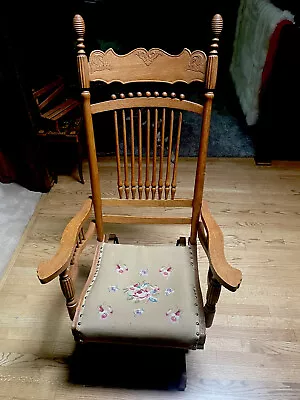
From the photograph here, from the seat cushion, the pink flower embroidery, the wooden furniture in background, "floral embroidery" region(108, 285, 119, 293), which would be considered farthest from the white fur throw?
"floral embroidery" region(108, 285, 119, 293)

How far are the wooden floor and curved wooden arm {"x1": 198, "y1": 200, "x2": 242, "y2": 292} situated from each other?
1.86ft

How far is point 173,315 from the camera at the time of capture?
1.10 meters

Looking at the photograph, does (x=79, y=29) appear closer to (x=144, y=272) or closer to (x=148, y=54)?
(x=148, y=54)

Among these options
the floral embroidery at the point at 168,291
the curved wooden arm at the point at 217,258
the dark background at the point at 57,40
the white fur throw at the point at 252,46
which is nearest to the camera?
the curved wooden arm at the point at 217,258

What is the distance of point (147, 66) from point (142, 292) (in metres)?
0.78

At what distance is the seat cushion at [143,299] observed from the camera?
42.3 inches

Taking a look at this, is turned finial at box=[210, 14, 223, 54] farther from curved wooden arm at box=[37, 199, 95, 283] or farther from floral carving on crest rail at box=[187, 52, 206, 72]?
curved wooden arm at box=[37, 199, 95, 283]

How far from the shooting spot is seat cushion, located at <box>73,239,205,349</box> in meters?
1.08

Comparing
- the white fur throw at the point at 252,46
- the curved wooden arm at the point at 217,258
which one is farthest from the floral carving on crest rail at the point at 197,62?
the white fur throw at the point at 252,46

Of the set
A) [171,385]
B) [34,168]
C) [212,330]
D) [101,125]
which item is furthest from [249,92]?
[171,385]

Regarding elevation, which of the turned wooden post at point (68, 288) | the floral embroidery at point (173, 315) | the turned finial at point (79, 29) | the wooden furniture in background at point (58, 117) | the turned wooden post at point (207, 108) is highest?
the turned finial at point (79, 29)

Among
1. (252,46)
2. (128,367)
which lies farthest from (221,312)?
(252,46)

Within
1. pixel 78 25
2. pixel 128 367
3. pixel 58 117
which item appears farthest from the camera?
pixel 58 117

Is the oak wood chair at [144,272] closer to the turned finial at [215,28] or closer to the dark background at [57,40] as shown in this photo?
the turned finial at [215,28]
